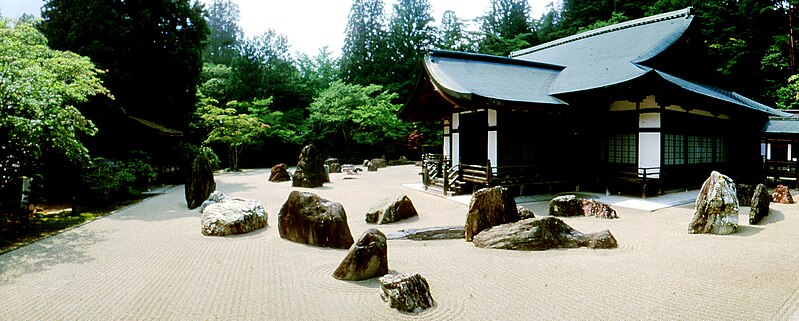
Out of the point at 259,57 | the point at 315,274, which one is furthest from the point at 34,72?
the point at 259,57

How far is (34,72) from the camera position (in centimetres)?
746

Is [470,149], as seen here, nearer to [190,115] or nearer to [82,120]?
[82,120]

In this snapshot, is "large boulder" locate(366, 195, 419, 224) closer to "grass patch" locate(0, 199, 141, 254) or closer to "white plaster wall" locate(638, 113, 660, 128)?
"grass patch" locate(0, 199, 141, 254)

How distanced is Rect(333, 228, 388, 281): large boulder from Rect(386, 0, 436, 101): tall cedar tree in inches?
1257

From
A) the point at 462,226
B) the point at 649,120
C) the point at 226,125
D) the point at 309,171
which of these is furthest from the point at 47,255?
the point at 226,125

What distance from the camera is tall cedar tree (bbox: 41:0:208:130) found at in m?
16.1

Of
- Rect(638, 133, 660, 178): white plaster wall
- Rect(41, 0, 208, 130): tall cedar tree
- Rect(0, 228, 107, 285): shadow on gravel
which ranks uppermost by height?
Rect(41, 0, 208, 130): tall cedar tree

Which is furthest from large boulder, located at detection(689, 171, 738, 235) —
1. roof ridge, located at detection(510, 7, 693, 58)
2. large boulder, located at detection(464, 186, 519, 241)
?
roof ridge, located at detection(510, 7, 693, 58)

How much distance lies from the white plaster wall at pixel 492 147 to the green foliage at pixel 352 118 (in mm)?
16868

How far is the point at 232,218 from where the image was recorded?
7926 mm

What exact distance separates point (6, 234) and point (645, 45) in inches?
748

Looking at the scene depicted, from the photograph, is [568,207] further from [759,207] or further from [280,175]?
→ [280,175]

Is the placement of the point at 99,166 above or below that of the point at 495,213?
above

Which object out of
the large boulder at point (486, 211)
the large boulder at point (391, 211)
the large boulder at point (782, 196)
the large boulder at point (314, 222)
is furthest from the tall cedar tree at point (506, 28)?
the large boulder at point (314, 222)
